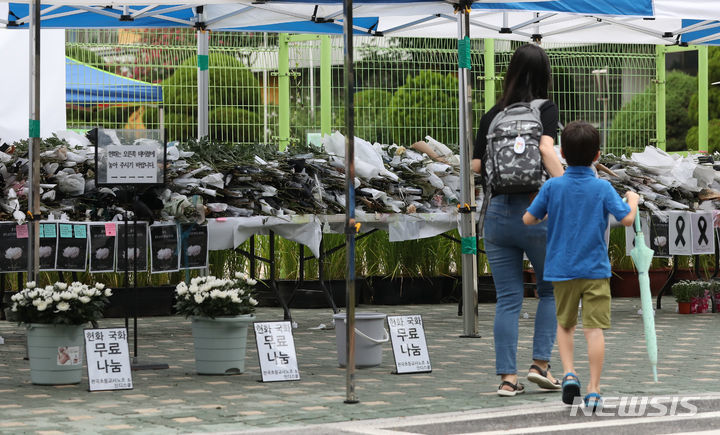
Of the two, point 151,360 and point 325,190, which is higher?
point 325,190

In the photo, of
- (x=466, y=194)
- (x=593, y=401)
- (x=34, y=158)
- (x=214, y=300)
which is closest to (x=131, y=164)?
(x=34, y=158)

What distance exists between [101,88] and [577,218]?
1134 centimetres

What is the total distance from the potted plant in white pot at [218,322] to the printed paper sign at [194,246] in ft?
6.65

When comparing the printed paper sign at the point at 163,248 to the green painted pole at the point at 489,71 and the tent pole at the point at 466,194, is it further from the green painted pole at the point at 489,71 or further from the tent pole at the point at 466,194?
the green painted pole at the point at 489,71

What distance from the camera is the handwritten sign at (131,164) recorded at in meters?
8.09

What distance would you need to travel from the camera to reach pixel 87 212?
962 centimetres

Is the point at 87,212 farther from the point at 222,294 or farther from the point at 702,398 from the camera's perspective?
the point at 702,398

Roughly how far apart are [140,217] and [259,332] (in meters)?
2.47

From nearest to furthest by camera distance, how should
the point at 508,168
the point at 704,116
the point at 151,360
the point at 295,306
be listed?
the point at 508,168
the point at 151,360
the point at 295,306
the point at 704,116

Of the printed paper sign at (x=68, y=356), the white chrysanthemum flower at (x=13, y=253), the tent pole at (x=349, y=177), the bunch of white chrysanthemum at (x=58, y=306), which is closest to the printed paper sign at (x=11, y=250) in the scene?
the white chrysanthemum flower at (x=13, y=253)

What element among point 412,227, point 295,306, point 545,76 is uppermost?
point 545,76

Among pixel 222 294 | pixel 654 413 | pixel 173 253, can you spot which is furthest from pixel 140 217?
pixel 654 413

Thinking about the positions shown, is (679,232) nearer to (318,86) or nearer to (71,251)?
(71,251)

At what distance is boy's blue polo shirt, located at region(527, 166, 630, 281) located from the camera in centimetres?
604
